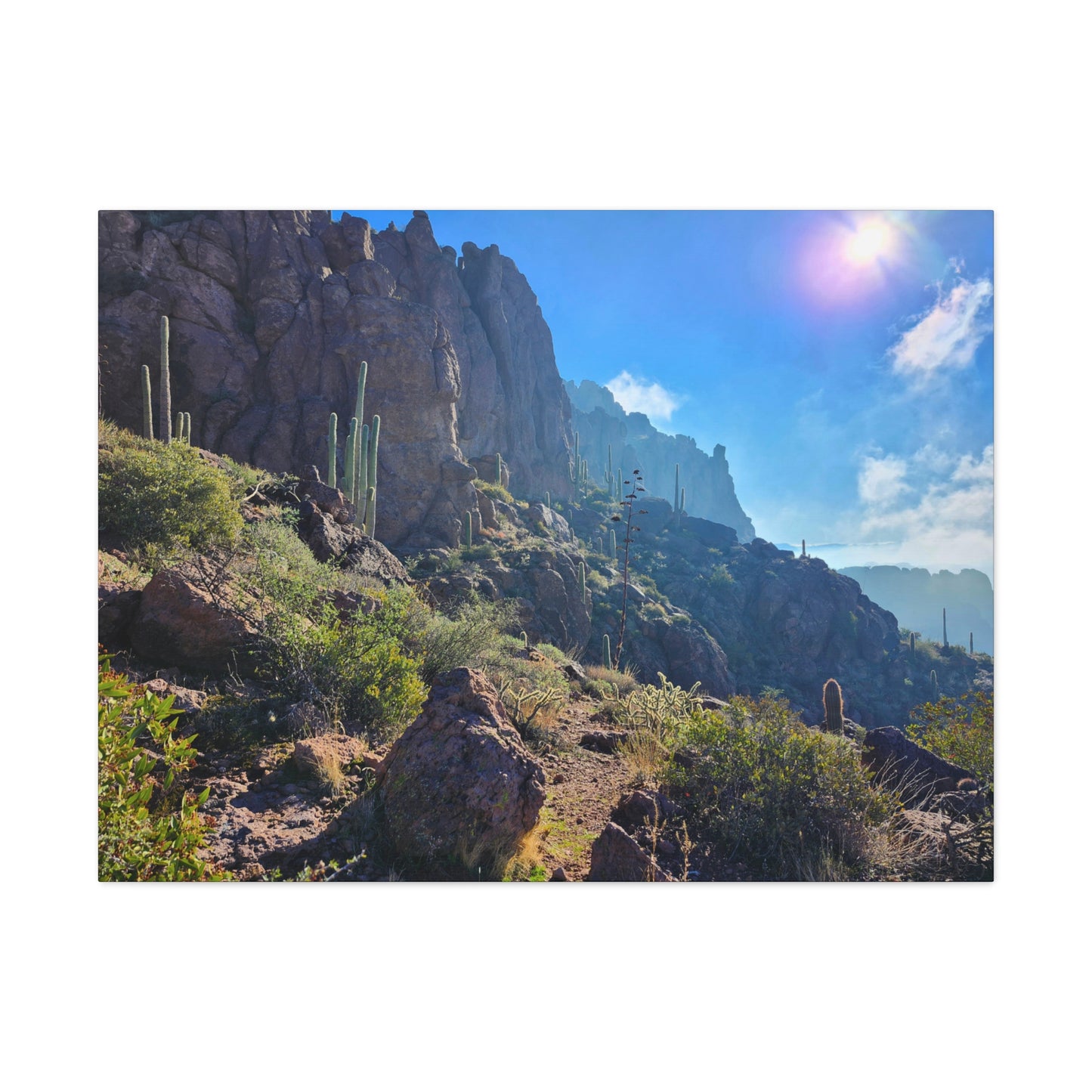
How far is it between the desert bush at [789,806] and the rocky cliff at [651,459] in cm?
1243

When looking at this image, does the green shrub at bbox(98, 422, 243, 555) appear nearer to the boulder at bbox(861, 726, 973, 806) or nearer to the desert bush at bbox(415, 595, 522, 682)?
the desert bush at bbox(415, 595, 522, 682)

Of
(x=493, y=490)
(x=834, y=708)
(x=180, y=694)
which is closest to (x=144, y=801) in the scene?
(x=180, y=694)

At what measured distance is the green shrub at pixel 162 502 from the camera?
5.12 meters

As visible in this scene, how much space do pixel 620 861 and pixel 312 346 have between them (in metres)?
21.0

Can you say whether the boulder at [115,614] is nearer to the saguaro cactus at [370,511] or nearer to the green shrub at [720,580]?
the saguaro cactus at [370,511]

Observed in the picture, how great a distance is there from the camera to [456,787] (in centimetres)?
303

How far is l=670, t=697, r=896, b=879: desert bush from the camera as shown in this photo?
3.41 meters

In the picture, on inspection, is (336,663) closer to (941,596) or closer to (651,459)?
(941,596)

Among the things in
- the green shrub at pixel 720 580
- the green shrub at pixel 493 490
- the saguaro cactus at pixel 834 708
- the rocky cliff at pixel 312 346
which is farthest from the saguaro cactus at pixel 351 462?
the green shrub at pixel 720 580
